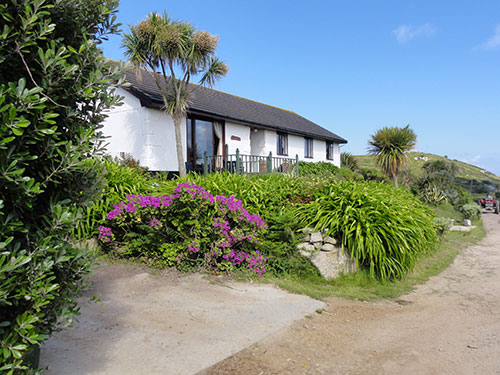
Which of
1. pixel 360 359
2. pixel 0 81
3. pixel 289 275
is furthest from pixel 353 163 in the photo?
pixel 0 81

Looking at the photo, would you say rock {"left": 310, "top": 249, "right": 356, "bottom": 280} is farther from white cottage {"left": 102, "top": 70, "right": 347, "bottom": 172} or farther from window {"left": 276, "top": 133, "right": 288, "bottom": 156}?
window {"left": 276, "top": 133, "right": 288, "bottom": 156}

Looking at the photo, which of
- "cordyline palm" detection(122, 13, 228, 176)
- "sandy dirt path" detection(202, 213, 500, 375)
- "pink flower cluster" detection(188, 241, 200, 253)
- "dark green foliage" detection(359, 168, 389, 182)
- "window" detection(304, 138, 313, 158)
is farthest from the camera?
"dark green foliage" detection(359, 168, 389, 182)

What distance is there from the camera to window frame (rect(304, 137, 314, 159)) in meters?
23.4

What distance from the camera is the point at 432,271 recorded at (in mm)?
7590

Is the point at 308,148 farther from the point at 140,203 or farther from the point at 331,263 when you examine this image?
the point at 140,203

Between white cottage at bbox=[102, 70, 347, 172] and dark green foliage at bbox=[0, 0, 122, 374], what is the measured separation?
24.4 feet

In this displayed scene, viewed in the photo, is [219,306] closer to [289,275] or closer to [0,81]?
[289,275]

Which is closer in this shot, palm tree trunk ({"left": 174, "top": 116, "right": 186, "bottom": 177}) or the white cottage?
palm tree trunk ({"left": 174, "top": 116, "right": 186, "bottom": 177})

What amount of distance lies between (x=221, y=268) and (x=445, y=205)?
19.1 m

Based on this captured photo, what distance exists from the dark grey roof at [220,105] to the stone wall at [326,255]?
26.8ft

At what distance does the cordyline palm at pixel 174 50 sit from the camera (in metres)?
11.2

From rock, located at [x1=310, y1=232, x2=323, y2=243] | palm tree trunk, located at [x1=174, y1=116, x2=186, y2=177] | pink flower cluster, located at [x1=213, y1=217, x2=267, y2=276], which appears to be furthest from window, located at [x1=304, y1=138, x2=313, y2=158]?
pink flower cluster, located at [x1=213, y1=217, x2=267, y2=276]

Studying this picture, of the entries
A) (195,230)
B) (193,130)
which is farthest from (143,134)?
(195,230)

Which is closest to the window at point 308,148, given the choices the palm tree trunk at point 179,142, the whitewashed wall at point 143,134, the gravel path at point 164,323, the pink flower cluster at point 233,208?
the whitewashed wall at point 143,134
